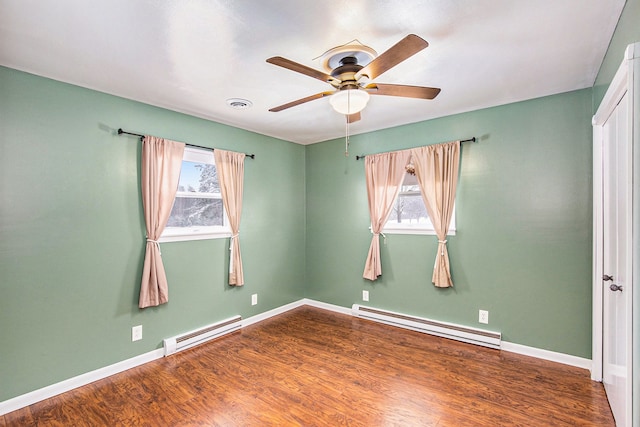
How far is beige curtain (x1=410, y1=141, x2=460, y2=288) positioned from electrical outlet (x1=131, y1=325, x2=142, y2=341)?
3.12m

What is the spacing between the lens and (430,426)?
206 cm

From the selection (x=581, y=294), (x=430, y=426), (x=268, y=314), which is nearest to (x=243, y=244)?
(x=268, y=314)

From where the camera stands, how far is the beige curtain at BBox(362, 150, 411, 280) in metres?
3.88

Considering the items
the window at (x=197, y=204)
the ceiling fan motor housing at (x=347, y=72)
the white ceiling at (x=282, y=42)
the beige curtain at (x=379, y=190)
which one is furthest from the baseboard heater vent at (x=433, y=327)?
the ceiling fan motor housing at (x=347, y=72)

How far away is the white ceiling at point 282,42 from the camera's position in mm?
1687

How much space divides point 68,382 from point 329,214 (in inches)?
131

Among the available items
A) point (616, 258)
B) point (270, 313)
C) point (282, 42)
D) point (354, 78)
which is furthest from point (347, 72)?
point (270, 313)

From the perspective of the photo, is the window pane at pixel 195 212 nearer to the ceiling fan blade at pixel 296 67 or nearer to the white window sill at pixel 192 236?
the white window sill at pixel 192 236

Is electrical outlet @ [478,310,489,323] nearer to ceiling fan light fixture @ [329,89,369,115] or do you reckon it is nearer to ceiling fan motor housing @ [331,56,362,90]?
ceiling fan light fixture @ [329,89,369,115]

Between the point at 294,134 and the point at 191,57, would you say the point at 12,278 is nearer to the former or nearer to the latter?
the point at 191,57

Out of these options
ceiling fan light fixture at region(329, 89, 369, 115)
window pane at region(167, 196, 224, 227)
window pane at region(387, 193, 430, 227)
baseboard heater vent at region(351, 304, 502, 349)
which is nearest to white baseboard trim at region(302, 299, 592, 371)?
baseboard heater vent at region(351, 304, 502, 349)

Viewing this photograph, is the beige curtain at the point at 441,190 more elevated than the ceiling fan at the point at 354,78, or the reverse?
the ceiling fan at the point at 354,78

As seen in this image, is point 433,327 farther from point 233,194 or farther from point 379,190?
point 233,194

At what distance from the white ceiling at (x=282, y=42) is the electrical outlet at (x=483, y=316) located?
7.24ft
